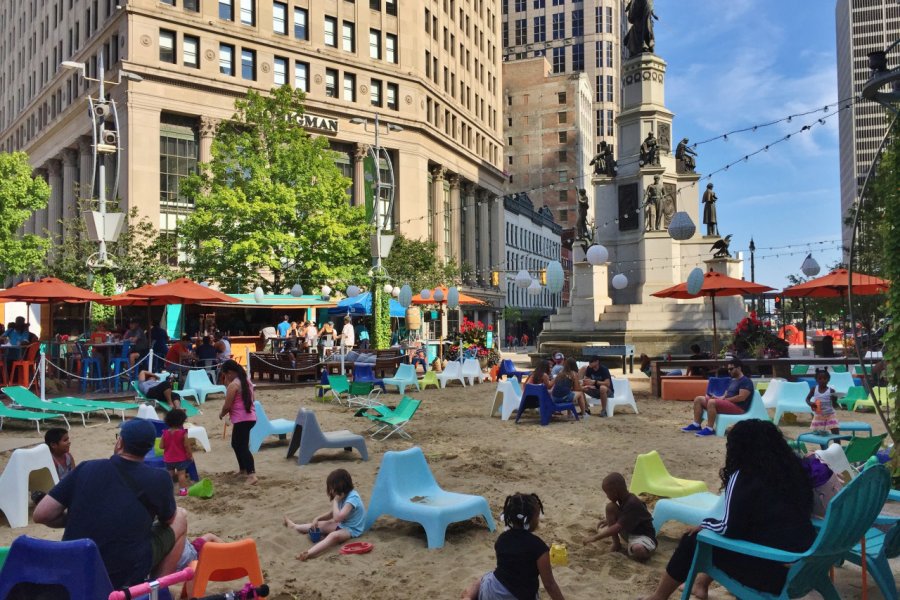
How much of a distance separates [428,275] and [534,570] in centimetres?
3922

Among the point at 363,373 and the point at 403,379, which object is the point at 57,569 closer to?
the point at 403,379

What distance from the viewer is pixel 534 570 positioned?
4527 mm

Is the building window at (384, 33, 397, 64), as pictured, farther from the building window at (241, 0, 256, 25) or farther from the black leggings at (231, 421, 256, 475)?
the black leggings at (231, 421, 256, 475)

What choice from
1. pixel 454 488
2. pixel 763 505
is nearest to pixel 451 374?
pixel 454 488

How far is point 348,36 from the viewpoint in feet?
164

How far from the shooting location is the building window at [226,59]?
42.6 metres

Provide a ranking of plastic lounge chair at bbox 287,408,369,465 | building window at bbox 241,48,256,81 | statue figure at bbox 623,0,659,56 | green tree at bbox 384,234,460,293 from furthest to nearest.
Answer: building window at bbox 241,48,256,81, green tree at bbox 384,234,460,293, statue figure at bbox 623,0,659,56, plastic lounge chair at bbox 287,408,369,465

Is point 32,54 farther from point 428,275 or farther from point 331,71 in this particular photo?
point 428,275

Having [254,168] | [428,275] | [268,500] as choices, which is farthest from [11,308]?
[268,500]

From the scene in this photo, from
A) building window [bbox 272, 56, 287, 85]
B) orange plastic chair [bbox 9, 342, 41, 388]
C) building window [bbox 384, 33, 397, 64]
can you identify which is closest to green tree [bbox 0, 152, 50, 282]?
building window [bbox 272, 56, 287, 85]

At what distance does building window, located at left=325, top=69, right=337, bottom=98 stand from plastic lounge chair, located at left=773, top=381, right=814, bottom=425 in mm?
40679

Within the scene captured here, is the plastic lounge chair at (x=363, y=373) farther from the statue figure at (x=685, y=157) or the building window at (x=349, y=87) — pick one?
the building window at (x=349, y=87)

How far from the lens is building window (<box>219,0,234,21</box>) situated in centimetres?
4331

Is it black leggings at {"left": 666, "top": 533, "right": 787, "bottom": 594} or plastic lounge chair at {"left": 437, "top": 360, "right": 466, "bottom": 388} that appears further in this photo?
plastic lounge chair at {"left": 437, "top": 360, "right": 466, "bottom": 388}
